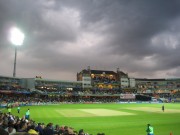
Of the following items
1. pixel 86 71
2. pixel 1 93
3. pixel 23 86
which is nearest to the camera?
pixel 1 93

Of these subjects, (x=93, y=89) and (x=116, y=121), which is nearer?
(x=116, y=121)

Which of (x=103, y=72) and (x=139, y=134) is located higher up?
(x=103, y=72)

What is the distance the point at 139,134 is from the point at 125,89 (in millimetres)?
138060

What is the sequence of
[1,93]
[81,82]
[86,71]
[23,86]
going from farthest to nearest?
[86,71] → [81,82] → [23,86] → [1,93]

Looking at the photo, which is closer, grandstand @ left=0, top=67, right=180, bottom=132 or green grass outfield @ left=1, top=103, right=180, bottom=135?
green grass outfield @ left=1, top=103, right=180, bottom=135

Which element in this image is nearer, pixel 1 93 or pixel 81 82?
Answer: pixel 1 93

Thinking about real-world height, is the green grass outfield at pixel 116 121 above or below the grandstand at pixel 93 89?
below

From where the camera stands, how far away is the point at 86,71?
529 ft

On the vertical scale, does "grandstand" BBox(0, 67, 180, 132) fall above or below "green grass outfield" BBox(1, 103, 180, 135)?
above

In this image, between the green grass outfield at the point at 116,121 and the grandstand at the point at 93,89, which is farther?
the grandstand at the point at 93,89

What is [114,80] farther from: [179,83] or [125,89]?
[179,83]

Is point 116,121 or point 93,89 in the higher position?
point 93,89

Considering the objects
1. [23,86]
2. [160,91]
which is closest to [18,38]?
[23,86]

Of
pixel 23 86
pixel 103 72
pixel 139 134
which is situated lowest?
pixel 139 134
